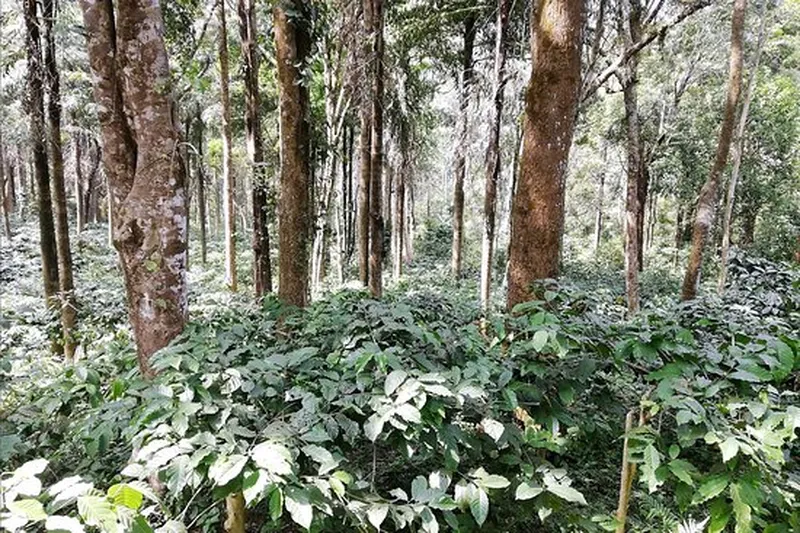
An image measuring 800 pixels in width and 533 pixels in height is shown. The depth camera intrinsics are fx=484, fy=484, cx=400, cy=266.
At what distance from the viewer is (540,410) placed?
7.82 ft

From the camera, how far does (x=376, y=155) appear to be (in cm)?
769

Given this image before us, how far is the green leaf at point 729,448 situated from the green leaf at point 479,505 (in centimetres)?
85

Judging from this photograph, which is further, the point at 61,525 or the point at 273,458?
the point at 273,458

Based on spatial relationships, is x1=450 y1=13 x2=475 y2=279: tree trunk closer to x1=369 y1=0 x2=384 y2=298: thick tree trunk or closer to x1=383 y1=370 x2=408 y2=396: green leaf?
x1=369 y1=0 x2=384 y2=298: thick tree trunk

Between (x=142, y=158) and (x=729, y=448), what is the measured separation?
3.11 m

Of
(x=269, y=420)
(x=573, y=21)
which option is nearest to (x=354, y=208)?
(x=573, y=21)

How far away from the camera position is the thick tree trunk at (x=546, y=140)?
3201 mm

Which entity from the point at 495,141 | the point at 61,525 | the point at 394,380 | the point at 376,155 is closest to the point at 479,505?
the point at 394,380

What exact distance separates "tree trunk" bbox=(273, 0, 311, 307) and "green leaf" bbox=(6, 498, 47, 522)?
3640 millimetres

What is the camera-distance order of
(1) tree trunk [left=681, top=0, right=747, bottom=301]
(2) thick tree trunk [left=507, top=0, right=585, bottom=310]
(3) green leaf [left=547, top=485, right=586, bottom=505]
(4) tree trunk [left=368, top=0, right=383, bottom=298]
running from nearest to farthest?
(3) green leaf [left=547, top=485, right=586, bottom=505]
(2) thick tree trunk [left=507, top=0, right=585, bottom=310]
(4) tree trunk [left=368, top=0, right=383, bottom=298]
(1) tree trunk [left=681, top=0, right=747, bottom=301]

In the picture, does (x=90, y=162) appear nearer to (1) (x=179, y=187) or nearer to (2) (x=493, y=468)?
(1) (x=179, y=187)

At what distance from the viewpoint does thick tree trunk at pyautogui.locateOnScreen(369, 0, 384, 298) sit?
6.86 meters

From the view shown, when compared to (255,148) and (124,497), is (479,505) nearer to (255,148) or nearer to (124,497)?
(124,497)

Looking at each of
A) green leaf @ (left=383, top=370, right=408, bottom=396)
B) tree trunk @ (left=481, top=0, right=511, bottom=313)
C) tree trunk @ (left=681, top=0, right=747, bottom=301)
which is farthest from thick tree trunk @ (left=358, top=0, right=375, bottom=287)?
green leaf @ (left=383, top=370, right=408, bottom=396)
